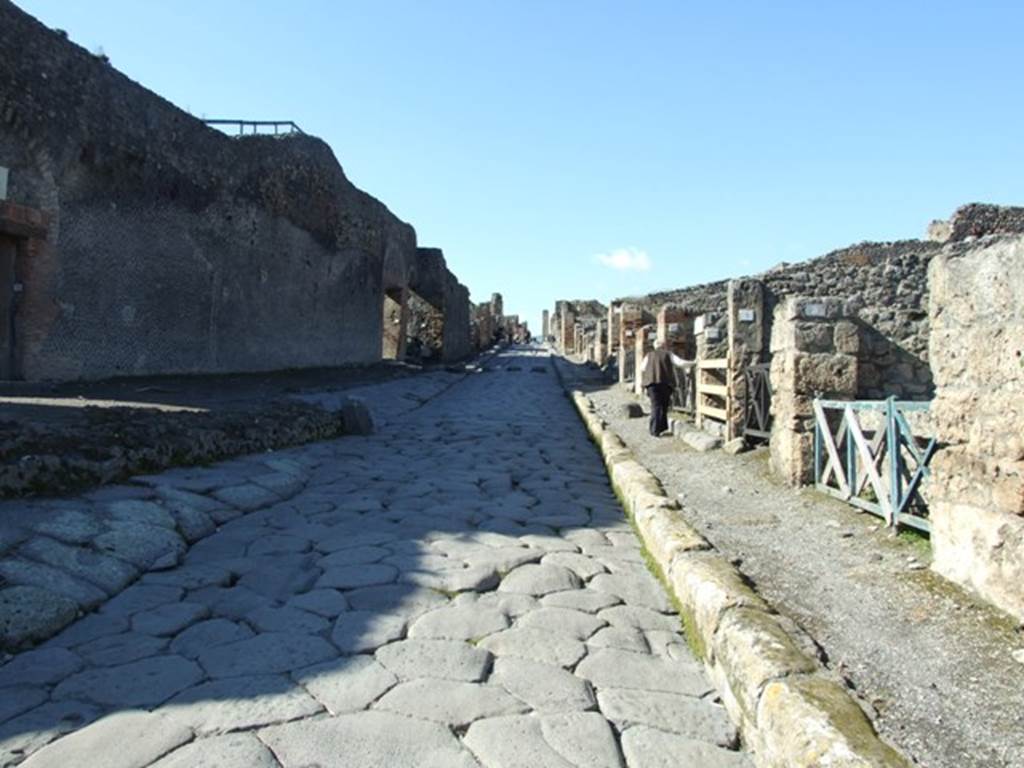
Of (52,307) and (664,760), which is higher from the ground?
(52,307)

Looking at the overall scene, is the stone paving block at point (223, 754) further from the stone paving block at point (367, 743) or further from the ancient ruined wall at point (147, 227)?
the ancient ruined wall at point (147, 227)

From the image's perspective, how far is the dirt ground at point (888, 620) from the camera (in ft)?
6.93

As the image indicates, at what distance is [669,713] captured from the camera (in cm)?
243

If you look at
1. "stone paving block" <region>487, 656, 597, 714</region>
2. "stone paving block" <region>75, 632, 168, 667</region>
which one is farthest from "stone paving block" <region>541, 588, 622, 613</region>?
"stone paving block" <region>75, 632, 168, 667</region>

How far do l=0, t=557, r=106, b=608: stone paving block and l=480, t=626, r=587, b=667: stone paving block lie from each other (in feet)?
5.35

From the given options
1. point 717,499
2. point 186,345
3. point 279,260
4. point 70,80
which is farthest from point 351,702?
point 279,260

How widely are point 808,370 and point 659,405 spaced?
347cm

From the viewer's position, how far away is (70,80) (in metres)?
8.95

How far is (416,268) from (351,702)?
22593 millimetres

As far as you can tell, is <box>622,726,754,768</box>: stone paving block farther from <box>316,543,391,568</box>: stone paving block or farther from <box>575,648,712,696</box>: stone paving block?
<box>316,543,391,568</box>: stone paving block

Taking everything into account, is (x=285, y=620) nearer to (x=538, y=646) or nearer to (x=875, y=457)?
(x=538, y=646)

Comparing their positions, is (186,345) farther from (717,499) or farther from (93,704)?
(93,704)

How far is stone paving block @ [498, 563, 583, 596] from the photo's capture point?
11.6 ft

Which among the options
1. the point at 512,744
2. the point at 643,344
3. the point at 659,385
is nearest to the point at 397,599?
the point at 512,744
